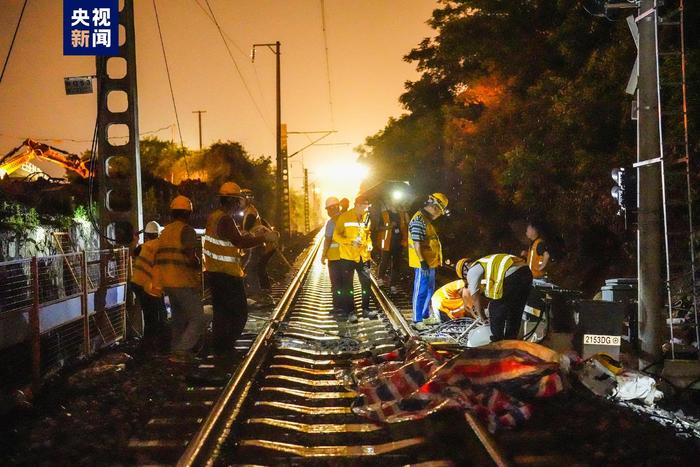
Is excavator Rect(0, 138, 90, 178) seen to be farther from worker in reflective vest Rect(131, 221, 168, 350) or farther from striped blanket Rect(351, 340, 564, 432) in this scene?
striped blanket Rect(351, 340, 564, 432)

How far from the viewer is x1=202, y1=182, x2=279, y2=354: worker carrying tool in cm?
727

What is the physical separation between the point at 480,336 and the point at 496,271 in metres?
1.03

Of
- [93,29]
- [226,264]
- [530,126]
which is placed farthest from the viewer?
[530,126]

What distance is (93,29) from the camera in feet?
30.7

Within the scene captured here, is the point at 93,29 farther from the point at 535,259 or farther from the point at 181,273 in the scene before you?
the point at 535,259

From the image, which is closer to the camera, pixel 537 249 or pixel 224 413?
pixel 224 413

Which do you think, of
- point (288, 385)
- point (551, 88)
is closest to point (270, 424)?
point (288, 385)

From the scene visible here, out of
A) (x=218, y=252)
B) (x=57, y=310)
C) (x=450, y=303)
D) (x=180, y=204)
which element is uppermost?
(x=180, y=204)

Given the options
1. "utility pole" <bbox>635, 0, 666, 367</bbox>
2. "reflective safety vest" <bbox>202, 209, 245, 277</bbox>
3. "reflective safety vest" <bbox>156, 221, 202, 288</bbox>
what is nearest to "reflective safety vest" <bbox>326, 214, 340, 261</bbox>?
"reflective safety vest" <bbox>202, 209, 245, 277</bbox>

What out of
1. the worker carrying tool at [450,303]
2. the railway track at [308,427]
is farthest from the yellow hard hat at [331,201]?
the railway track at [308,427]

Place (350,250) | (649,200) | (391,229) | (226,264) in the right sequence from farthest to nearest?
1. (391,229)
2. (350,250)
3. (226,264)
4. (649,200)

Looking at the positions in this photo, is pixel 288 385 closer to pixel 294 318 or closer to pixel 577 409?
pixel 577 409

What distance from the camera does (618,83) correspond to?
13.9 meters

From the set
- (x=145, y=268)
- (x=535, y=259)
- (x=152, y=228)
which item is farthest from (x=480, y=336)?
(x=152, y=228)
